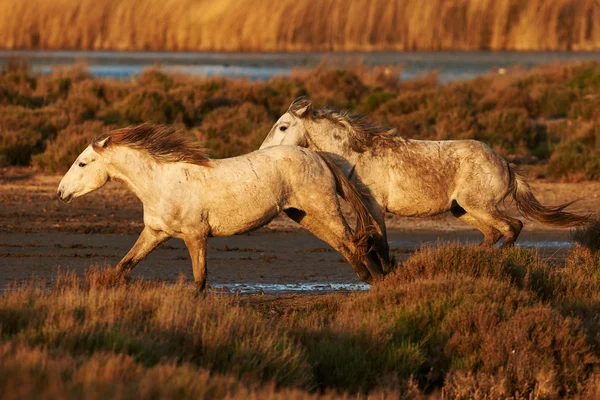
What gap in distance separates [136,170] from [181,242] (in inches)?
166

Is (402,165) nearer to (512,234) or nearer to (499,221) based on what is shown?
(499,221)

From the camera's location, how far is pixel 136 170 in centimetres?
925

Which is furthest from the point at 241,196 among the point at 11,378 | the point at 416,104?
the point at 416,104

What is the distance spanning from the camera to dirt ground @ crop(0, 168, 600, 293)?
1136cm

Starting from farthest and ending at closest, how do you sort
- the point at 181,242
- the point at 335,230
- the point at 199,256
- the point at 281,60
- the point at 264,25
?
the point at 264,25 < the point at 281,60 < the point at 181,242 < the point at 335,230 < the point at 199,256

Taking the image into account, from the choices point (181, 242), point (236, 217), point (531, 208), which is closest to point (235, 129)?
point (181, 242)

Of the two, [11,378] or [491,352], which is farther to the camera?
[491,352]

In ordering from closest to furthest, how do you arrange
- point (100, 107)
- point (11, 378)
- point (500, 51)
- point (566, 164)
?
point (11, 378) → point (566, 164) → point (100, 107) → point (500, 51)

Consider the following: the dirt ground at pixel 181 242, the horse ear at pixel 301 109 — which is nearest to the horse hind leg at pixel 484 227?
the dirt ground at pixel 181 242

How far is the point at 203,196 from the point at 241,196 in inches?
11.7

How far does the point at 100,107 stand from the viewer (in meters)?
22.9

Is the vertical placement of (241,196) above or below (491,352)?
above

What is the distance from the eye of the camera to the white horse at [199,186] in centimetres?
916

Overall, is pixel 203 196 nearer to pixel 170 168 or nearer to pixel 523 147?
pixel 170 168
